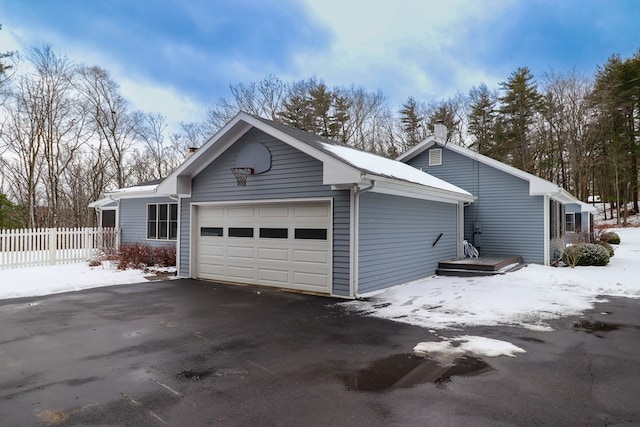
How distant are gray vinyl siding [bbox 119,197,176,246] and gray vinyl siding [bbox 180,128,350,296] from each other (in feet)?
14.2

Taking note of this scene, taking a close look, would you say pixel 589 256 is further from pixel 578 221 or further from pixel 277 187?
pixel 578 221

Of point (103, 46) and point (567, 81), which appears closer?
point (103, 46)

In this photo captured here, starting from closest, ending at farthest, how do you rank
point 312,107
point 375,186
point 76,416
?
point 76,416 < point 375,186 < point 312,107

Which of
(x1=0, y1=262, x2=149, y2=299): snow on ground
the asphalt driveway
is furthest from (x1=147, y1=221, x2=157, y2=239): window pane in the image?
the asphalt driveway

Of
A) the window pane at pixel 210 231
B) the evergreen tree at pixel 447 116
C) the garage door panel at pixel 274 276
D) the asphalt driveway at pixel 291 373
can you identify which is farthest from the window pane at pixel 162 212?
the evergreen tree at pixel 447 116

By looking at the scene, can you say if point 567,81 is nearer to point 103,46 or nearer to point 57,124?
point 103,46

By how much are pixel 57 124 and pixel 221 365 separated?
80.5 feet

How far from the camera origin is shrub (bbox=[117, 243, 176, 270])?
1227cm

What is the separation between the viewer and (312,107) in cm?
2591

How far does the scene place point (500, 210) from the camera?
1353 cm

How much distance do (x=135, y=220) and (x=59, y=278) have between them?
513 cm

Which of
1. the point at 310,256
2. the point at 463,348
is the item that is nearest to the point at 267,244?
the point at 310,256

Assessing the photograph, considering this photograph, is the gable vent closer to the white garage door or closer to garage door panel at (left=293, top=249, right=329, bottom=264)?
the white garage door

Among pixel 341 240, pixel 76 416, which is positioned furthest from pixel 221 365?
pixel 341 240
